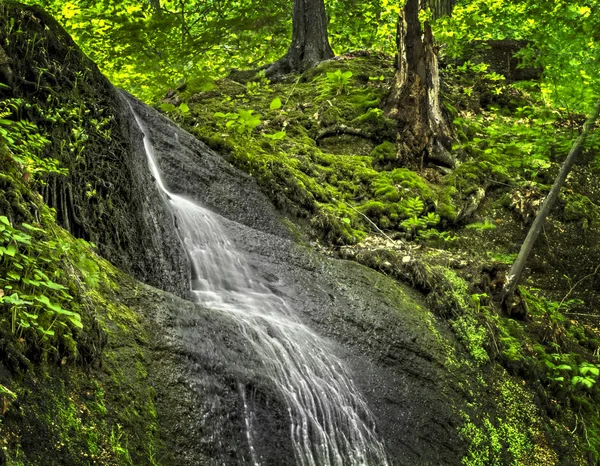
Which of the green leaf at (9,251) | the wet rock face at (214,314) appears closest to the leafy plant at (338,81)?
the wet rock face at (214,314)

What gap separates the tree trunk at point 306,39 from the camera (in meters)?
11.7

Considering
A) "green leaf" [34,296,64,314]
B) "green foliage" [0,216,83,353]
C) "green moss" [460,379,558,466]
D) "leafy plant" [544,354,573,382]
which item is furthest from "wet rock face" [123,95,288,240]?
"green leaf" [34,296,64,314]

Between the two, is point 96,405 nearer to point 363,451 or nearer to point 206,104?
point 363,451

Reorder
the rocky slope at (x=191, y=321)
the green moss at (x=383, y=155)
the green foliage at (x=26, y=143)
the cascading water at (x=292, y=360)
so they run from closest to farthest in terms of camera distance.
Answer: the rocky slope at (x=191, y=321)
the green foliage at (x=26, y=143)
the cascading water at (x=292, y=360)
the green moss at (x=383, y=155)

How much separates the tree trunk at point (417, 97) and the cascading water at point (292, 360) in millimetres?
4640

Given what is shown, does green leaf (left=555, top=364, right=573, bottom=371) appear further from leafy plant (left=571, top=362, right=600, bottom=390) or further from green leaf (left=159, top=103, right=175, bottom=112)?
green leaf (left=159, top=103, right=175, bottom=112)

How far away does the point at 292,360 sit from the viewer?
15.1 ft

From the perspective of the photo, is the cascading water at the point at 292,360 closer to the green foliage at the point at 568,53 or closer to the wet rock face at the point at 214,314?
the wet rock face at the point at 214,314

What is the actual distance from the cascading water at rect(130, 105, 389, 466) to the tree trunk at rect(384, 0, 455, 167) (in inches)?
183

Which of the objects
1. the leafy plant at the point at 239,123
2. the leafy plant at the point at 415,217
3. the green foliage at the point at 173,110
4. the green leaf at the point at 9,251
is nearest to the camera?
the green leaf at the point at 9,251

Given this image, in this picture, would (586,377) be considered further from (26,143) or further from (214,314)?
(26,143)

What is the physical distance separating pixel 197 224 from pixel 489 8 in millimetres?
9183

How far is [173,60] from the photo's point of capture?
928cm

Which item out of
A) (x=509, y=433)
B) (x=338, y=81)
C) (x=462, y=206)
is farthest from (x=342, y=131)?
(x=509, y=433)
